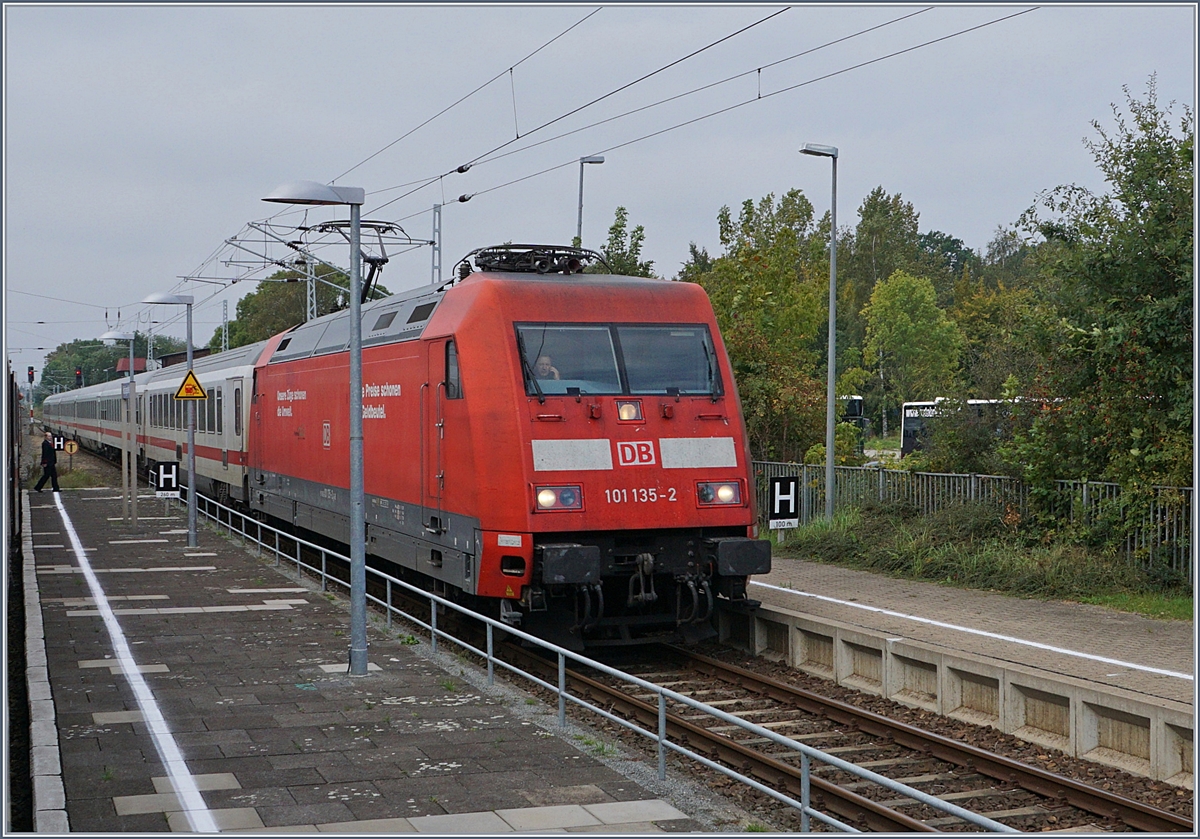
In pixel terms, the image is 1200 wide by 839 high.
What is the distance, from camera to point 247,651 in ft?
42.5

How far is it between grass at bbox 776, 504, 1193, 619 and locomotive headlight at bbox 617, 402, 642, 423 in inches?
228

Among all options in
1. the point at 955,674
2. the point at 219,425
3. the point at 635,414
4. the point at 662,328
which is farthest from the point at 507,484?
the point at 219,425

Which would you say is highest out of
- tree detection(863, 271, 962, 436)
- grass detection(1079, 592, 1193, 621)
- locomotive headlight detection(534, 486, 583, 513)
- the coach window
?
tree detection(863, 271, 962, 436)

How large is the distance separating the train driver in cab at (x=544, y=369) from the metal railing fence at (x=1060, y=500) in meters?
7.36

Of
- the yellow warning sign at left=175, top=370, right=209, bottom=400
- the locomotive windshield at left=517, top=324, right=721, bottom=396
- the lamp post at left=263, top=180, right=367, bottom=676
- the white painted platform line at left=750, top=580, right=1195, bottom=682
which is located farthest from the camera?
the yellow warning sign at left=175, top=370, right=209, bottom=400

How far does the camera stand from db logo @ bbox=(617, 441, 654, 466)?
40.0ft

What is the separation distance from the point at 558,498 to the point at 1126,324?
7573 mm

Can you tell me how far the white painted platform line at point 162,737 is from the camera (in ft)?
24.5

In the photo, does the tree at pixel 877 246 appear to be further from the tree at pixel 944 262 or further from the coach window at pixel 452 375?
the coach window at pixel 452 375

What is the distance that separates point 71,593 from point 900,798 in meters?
12.1

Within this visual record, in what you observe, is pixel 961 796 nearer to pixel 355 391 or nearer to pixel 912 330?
pixel 355 391

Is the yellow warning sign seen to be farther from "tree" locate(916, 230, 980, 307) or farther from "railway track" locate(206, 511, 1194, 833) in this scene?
"tree" locate(916, 230, 980, 307)

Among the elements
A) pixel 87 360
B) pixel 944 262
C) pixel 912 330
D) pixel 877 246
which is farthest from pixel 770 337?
pixel 87 360

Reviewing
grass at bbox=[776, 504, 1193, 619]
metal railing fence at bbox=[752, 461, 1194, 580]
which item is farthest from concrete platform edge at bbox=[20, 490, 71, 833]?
metal railing fence at bbox=[752, 461, 1194, 580]
